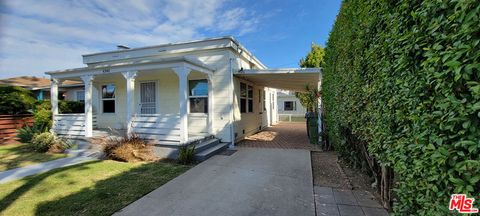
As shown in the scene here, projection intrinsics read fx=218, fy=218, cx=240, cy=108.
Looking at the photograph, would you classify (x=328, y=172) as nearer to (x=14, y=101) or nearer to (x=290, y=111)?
(x=14, y=101)

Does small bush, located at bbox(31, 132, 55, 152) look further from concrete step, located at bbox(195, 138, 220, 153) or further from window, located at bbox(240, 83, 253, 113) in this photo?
window, located at bbox(240, 83, 253, 113)

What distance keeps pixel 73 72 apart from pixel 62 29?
212 cm

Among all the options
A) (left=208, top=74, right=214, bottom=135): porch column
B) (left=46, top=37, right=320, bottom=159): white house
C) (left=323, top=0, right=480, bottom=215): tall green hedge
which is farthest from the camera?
(left=208, top=74, right=214, bottom=135): porch column

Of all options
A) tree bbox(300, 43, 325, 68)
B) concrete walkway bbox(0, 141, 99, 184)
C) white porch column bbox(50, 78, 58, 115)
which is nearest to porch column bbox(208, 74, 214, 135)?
concrete walkway bbox(0, 141, 99, 184)

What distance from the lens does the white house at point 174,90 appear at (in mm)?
7219

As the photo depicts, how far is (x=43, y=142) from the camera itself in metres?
7.33

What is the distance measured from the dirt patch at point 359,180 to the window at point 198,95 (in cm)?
560

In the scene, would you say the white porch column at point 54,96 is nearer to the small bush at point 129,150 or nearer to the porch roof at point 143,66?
the porch roof at point 143,66

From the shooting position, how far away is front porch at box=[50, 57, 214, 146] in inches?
275

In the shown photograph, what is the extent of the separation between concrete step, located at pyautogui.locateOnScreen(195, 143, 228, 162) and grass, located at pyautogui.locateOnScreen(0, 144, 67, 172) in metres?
4.41

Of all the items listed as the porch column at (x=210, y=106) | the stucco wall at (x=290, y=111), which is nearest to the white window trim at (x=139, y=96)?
the porch column at (x=210, y=106)

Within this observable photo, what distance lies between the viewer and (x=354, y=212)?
3213mm

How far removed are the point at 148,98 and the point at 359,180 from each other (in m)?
8.39

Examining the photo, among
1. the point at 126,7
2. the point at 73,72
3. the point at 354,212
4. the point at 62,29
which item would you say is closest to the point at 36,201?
the point at 354,212
